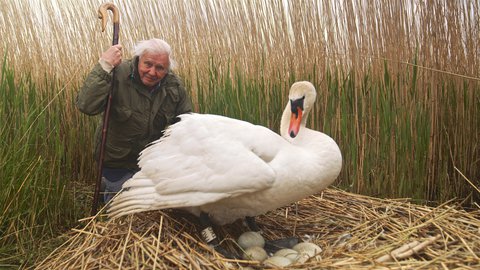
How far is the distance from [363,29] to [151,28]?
2.44 meters

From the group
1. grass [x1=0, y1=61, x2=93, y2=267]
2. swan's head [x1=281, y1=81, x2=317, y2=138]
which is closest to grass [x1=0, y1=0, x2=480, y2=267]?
grass [x1=0, y1=61, x2=93, y2=267]

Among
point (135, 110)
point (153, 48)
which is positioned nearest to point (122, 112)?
point (135, 110)

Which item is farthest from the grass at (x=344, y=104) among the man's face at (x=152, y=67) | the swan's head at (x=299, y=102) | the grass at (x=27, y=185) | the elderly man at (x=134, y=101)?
the swan's head at (x=299, y=102)

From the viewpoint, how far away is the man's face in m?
3.11

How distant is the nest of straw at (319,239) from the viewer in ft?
7.34

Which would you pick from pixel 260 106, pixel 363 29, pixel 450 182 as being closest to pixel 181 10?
pixel 260 106

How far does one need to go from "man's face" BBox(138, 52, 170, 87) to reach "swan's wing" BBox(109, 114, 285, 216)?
65 centimetres

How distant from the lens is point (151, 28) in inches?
207

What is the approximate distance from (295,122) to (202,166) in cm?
57

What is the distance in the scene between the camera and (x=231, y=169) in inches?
89.8

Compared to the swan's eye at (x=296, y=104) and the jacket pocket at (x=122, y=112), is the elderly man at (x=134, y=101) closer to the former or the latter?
the jacket pocket at (x=122, y=112)

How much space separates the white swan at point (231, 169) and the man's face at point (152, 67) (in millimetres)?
670

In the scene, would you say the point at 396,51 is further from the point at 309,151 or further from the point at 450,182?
the point at 309,151

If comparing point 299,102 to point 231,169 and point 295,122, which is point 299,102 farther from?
point 231,169
